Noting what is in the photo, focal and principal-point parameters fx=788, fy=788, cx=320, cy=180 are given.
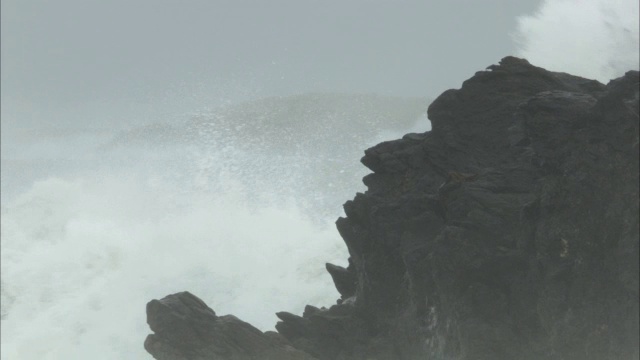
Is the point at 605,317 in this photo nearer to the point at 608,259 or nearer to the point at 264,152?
the point at 608,259

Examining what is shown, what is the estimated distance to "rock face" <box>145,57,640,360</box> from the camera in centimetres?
2303

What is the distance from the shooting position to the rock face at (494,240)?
75.6 ft

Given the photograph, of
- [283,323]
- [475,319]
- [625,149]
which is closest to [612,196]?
[625,149]

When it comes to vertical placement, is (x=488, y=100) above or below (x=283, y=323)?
above

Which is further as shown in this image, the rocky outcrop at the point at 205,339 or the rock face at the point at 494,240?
the rocky outcrop at the point at 205,339

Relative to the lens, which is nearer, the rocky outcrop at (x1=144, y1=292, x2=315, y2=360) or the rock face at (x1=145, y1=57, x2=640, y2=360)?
the rock face at (x1=145, y1=57, x2=640, y2=360)

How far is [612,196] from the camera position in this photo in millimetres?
22828

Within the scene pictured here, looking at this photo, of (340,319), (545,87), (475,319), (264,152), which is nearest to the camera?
(475,319)

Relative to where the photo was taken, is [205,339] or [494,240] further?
[205,339]

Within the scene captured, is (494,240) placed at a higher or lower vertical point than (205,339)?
lower

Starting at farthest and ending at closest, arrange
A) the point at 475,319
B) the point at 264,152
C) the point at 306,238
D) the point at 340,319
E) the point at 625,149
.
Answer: the point at 264,152, the point at 306,238, the point at 340,319, the point at 475,319, the point at 625,149

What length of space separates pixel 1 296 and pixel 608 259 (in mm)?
91281

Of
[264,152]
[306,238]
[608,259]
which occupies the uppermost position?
[264,152]

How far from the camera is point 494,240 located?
25.9 metres
